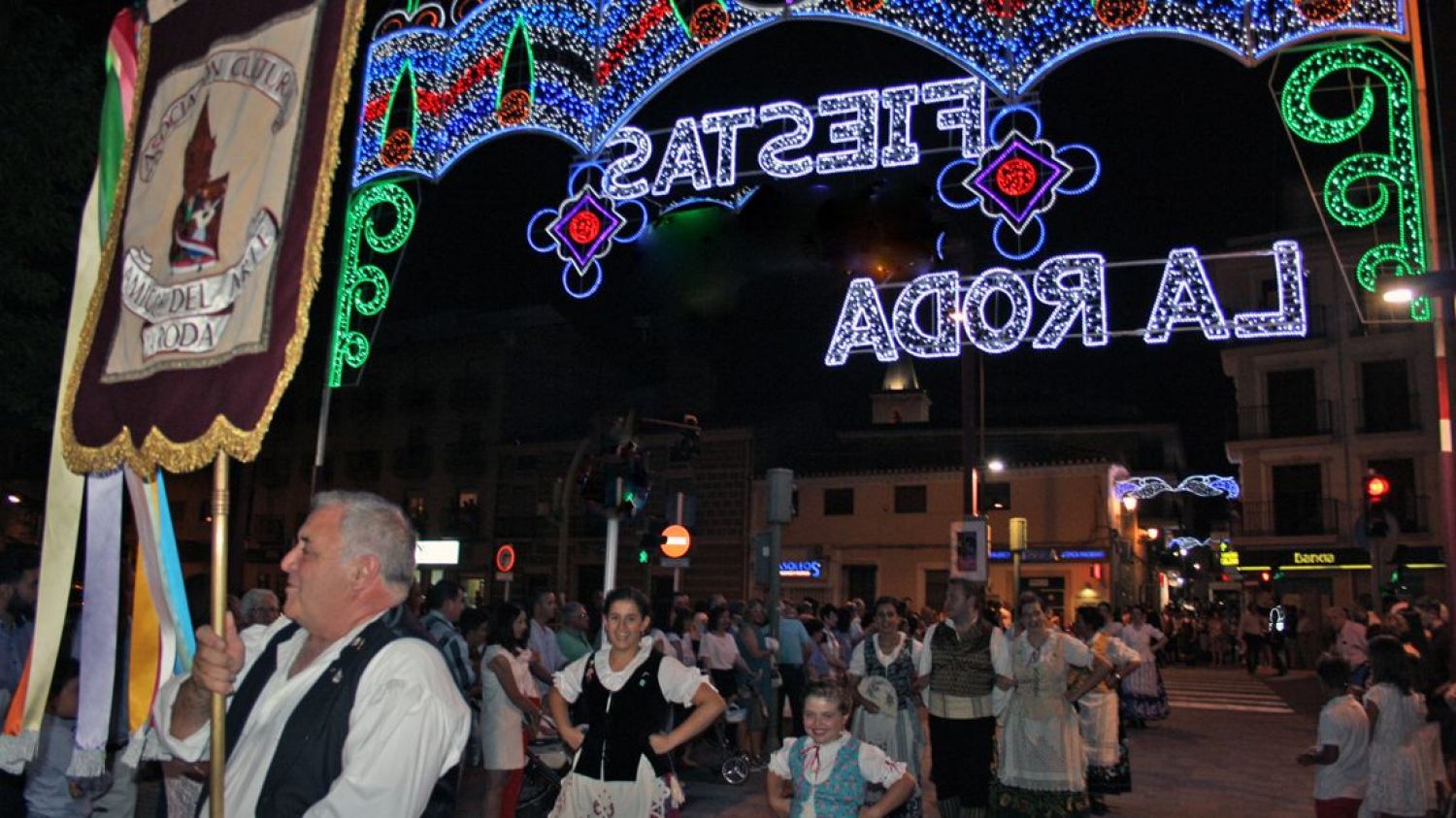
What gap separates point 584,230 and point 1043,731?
820 cm

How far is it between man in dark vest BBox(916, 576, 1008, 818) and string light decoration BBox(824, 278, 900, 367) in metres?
5.41

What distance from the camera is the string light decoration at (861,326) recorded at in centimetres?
1445

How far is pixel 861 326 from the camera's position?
1459 centimetres

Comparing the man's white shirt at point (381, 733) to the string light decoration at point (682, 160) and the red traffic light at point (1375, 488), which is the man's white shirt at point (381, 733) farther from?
the red traffic light at point (1375, 488)

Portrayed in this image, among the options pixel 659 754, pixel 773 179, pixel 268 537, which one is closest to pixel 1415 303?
pixel 773 179

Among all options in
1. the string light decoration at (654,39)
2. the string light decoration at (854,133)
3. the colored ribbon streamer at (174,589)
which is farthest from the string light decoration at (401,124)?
the colored ribbon streamer at (174,589)

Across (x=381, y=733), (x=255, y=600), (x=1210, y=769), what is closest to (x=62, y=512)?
(x=381, y=733)

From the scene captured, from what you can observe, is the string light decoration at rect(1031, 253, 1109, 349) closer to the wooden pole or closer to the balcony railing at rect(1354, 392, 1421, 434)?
the wooden pole

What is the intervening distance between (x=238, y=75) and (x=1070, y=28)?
10.1 metres

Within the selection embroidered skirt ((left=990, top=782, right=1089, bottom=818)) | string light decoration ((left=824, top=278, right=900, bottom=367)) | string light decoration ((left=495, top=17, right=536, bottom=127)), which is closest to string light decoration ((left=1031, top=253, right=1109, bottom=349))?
string light decoration ((left=824, top=278, right=900, bottom=367))

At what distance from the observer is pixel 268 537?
5319cm

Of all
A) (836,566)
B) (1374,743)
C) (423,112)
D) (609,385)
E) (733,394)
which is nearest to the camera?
(1374,743)

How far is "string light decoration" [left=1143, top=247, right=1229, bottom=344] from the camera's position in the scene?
13.3 m

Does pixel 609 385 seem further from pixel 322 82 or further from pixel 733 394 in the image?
pixel 322 82
